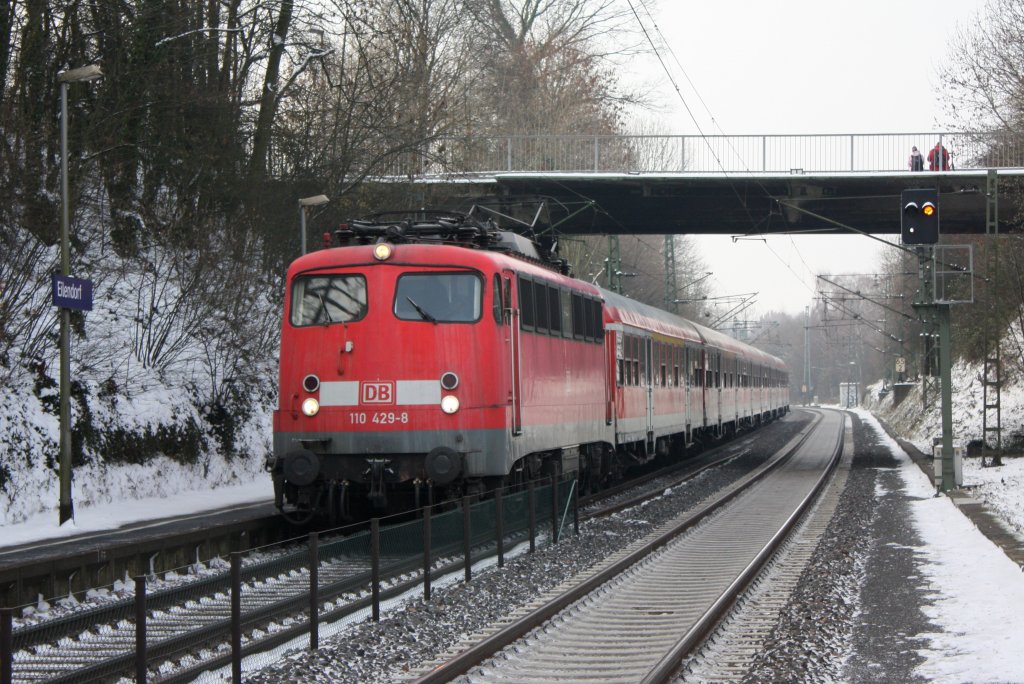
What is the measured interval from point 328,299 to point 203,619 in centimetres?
539

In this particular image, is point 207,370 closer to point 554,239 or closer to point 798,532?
point 554,239

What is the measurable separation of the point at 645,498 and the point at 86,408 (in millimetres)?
9563

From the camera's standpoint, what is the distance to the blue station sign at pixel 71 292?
17.4m

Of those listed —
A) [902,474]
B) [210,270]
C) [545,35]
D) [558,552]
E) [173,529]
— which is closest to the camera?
[558,552]

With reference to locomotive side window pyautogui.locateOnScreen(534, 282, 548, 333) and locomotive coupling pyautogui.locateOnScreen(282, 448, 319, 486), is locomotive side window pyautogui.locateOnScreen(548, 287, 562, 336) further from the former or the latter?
locomotive coupling pyautogui.locateOnScreen(282, 448, 319, 486)

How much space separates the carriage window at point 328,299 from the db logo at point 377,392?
2.76ft

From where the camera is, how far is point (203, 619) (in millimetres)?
10336

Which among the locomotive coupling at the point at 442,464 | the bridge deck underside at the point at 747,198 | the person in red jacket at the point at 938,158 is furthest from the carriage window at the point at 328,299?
the person in red jacket at the point at 938,158

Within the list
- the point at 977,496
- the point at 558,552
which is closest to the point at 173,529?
the point at 558,552

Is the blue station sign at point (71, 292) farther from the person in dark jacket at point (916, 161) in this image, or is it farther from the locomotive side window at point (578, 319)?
the person in dark jacket at point (916, 161)

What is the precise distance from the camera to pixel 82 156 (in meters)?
23.2

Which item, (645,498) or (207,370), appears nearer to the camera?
(645,498)

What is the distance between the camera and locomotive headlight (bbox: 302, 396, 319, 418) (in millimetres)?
14578

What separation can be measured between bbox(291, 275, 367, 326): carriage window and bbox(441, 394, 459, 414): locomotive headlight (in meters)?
1.43
